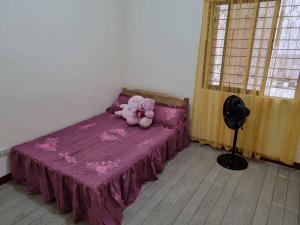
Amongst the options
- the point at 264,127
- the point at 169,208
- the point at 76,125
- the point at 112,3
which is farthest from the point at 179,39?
the point at 169,208

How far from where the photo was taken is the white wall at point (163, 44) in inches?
117

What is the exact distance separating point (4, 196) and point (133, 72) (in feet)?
7.66

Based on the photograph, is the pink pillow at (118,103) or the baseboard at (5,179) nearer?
the baseboard at (5,179)

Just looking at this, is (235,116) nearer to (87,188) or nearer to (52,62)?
(87,188)

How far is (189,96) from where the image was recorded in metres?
3.21

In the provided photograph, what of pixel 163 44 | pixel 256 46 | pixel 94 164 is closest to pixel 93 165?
pixel 94 164

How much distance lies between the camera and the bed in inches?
71.3

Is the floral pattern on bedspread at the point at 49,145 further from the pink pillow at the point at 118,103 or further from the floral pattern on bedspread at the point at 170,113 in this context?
the floral pattern on bedspread at the point at 170,113

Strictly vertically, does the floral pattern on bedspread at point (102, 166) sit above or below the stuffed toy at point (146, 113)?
below

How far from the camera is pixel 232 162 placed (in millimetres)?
2812

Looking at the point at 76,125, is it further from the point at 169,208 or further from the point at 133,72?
the point at 169,208

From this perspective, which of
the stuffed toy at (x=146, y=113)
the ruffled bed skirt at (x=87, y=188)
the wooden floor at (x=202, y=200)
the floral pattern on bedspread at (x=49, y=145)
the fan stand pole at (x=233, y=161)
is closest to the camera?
the ruffled bed skirt at (x=87, y=188)

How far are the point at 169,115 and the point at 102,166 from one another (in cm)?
128

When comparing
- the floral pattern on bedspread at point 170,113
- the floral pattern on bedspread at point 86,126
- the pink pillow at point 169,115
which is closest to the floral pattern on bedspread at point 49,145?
the floral pattern on bedspread at point 86,126
